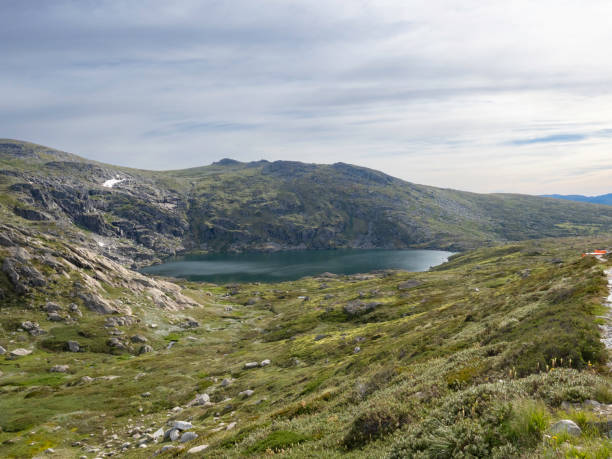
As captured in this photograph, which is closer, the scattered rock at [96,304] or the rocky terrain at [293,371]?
the rocky terrain at [293,371]

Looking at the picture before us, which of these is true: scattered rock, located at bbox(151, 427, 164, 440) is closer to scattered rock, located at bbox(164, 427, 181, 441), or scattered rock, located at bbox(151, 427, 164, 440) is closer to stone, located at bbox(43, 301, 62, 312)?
scattered rock, located at bbox(164, 427, 181, 441)

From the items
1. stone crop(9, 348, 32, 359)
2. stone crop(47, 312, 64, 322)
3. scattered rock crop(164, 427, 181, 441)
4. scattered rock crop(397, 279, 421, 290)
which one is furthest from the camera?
scattered rock crop(397, 279, 421, 290)

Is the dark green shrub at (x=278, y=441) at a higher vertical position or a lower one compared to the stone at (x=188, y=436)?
higher

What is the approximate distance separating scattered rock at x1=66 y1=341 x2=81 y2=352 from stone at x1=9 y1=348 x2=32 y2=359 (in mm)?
7126

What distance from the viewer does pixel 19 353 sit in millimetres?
72500

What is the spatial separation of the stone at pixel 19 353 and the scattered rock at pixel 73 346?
7.13 meters

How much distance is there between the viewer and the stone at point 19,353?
7139cm

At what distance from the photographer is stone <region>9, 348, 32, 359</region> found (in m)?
71.4

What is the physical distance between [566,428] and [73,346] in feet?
321

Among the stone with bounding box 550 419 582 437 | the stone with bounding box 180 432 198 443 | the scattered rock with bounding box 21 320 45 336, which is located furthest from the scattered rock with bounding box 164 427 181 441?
the scattered rock with bounding box 21 320 45 336

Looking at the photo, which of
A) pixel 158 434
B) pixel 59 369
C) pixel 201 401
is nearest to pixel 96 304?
pixel 59 369

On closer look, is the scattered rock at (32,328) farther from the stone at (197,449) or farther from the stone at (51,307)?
the stone at (197,449)

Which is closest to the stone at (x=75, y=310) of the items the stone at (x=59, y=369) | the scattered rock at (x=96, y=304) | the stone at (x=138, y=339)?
the scattered rock at (x=96, y=304)

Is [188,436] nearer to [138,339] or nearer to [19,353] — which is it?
[138,339]
